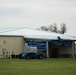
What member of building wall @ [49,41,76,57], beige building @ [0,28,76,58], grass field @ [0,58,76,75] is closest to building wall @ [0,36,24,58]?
beige building @ [0,28,76,58]

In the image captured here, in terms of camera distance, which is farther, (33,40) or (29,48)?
(33,40)

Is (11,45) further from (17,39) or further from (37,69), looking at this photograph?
(37,69)

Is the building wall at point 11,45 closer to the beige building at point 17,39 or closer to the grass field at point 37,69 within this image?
the beige building at point 17,39

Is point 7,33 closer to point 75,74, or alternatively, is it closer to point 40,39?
point 40,39

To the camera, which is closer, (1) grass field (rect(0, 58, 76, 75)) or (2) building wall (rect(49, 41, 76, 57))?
(1) grass field (rect(0, 58, 76, 75))

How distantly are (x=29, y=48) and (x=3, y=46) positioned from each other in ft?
20.4

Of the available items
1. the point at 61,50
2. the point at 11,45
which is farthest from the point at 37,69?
the point at 61,50

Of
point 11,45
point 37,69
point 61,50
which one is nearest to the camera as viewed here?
point 37,69

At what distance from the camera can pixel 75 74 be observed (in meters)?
24.8

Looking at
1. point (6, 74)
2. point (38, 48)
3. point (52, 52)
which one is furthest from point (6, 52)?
point (6, 74)

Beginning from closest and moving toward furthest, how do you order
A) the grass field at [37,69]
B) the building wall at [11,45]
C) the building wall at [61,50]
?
the grass field at [37,69]
the building wall at [11,45]
the building wall at [61,50]

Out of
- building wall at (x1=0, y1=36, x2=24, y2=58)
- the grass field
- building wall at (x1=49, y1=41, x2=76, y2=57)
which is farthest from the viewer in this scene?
building wall at (x1=49, y1=41, x2=76, y2=57)

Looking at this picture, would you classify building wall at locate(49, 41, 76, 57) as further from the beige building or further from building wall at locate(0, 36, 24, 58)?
building wall at locate(0, 36, 24, 58)

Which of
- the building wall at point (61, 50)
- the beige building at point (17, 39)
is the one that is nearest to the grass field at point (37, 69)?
the beige building at point (17, 39)
